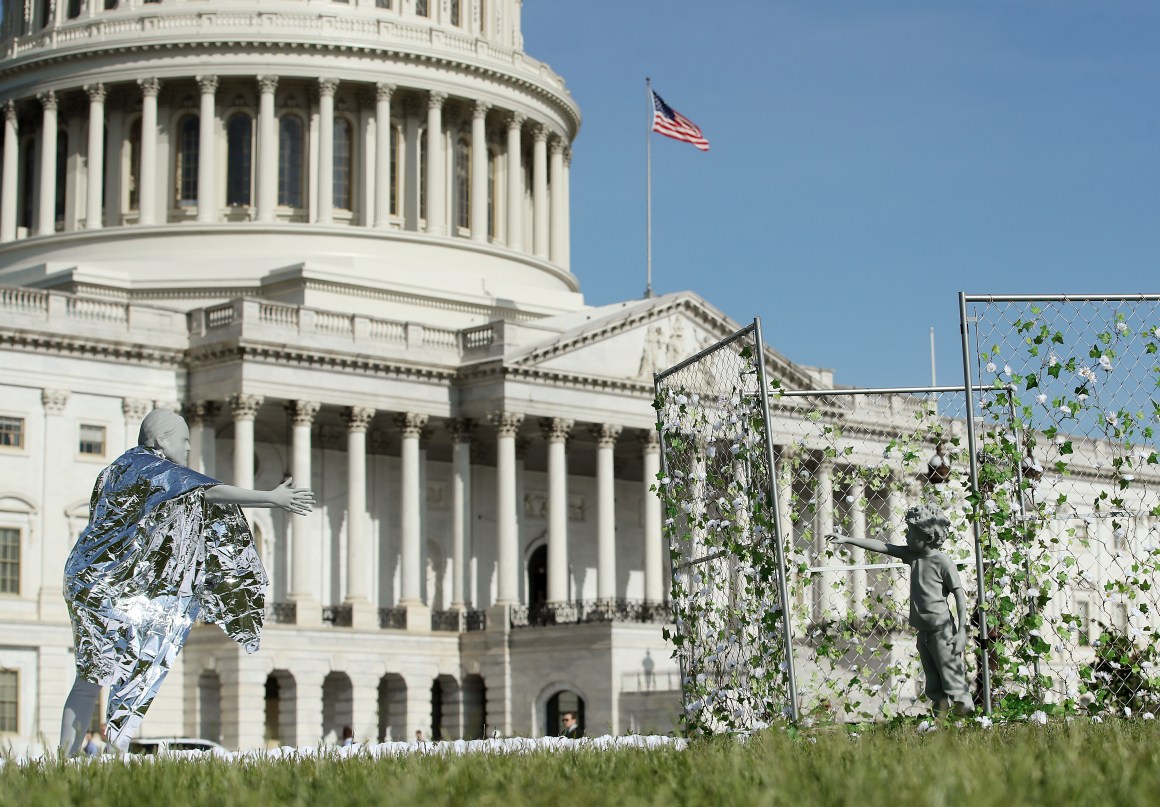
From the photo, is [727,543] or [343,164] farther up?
[343,164]

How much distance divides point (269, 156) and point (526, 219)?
13.8m

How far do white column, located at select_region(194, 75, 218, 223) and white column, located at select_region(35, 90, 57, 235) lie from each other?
19.2ft

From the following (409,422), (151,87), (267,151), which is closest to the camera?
(409,422)

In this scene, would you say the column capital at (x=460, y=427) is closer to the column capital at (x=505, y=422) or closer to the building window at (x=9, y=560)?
the column capital at (x=505, y=422)

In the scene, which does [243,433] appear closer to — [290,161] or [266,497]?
[290,161]

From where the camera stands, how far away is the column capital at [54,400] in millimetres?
63625

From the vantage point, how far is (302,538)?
66.4m

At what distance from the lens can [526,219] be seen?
302 feet

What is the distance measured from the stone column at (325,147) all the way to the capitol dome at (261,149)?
3.3 inches

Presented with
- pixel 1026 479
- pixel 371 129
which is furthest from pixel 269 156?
pixel 1026 479

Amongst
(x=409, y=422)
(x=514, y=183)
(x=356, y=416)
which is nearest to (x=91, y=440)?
(x=356, y=416)

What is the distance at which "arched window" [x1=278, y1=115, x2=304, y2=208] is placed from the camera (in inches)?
3307

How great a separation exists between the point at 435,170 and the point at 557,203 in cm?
897

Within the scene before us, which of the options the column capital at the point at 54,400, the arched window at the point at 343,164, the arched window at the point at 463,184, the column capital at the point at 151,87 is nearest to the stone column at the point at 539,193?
the arched window at the point at 463,184
